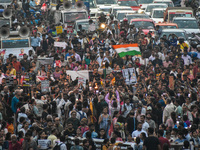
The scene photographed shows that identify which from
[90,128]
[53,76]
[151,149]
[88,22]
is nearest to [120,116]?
[90,128]

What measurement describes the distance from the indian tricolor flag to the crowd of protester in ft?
0.88

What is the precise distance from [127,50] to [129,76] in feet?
8.27

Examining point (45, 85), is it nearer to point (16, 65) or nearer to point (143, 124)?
point (16, 65)

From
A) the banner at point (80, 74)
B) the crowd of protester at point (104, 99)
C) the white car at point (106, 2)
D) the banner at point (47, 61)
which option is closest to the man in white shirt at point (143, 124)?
the crowd of protester at point (104, 99)

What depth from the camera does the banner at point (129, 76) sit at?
19.8 meters

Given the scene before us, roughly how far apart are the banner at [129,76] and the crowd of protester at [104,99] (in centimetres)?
20

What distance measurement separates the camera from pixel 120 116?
51.5 ft

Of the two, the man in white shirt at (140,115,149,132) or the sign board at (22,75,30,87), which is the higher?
the man in white shirt at (140,115,149,132)

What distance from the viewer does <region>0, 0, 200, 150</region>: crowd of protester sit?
1430 centimetres

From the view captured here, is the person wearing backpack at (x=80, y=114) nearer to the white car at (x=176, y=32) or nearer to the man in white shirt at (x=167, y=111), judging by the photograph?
the man in white shirt at (x=167, y=111)

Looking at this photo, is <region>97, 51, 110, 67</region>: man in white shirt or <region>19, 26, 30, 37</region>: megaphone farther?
<region>19, 26, 30, 37</region>: megaphone

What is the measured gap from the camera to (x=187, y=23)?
1191 inches

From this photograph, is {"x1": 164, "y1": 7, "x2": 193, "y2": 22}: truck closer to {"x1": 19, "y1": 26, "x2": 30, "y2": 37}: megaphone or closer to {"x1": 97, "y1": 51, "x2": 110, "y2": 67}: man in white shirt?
{"x1": 19, "y1": 26, "x2": 30, "y2": 37}: megaphone

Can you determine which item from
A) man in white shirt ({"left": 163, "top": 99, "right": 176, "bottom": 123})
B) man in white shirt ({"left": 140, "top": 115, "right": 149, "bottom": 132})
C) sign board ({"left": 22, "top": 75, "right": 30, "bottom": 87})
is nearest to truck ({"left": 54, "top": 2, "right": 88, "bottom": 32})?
sign board ({"left": 22, "top": 75, "right": 30, "bottom": 87})
